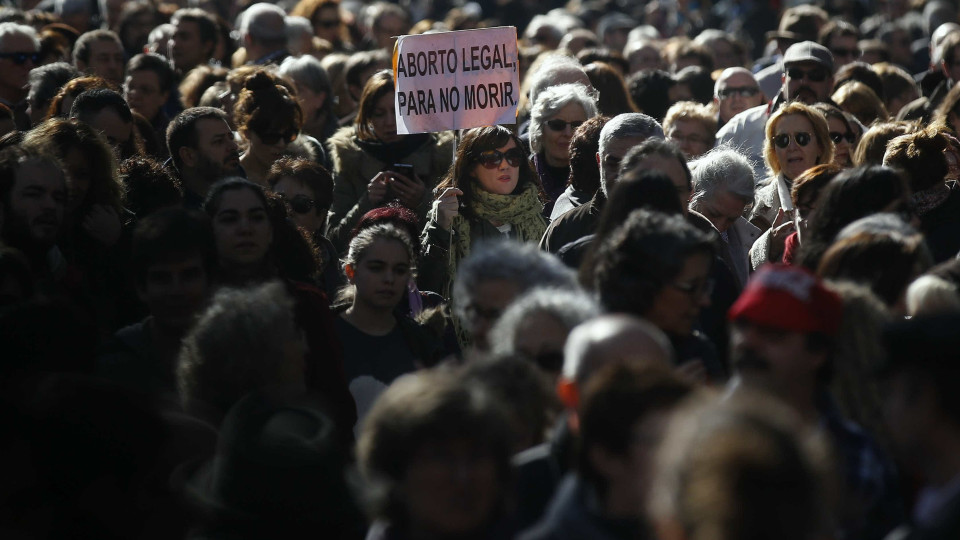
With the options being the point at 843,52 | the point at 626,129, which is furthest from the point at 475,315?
the point at 843,52

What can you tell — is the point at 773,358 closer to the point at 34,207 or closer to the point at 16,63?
the point at 34,207

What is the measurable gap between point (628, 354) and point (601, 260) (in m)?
1.25

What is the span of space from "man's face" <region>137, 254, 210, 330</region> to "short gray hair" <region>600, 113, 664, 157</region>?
2.05 m

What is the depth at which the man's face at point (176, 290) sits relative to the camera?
5598mm

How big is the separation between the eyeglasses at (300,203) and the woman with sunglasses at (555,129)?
1358mm

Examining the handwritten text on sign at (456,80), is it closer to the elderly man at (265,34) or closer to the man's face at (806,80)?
the man's face at (806,80)

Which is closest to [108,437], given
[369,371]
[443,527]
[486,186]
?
[443,527]

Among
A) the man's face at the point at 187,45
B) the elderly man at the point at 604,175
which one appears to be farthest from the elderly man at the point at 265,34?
the elderly man at the point at 604,175

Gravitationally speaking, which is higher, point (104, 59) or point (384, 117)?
point (104, 59)

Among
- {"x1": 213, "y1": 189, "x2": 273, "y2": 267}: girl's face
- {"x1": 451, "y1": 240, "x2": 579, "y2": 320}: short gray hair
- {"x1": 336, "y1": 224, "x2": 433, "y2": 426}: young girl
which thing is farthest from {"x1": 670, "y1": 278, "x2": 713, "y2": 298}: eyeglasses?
{"x1": 213, "y1": 189, "x2": 273, "y2": 267}: girl's face

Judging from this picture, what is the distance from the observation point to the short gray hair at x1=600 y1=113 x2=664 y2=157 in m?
6.86

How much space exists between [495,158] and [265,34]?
179 inches

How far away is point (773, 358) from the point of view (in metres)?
3.93

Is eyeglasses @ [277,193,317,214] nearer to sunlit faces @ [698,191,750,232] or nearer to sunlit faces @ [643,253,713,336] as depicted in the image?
sunlit faces @ [698,191,750,232]
